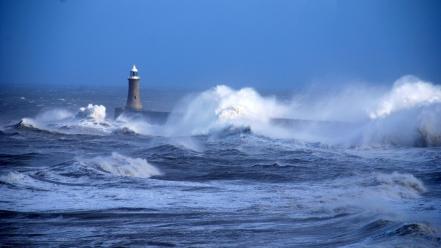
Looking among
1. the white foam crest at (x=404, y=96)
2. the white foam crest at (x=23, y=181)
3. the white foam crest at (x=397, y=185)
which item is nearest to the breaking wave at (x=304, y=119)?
the white foam crest at (x=404, y=96)

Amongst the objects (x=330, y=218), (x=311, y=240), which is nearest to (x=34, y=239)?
(x=311, y=240)

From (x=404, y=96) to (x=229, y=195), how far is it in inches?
591

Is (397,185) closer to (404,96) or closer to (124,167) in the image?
(124,167)

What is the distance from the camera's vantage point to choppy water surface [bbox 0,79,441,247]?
7.62 meters

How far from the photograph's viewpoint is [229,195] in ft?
35.4

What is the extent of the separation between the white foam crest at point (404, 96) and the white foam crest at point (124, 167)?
1135cm

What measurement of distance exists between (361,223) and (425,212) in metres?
1.33

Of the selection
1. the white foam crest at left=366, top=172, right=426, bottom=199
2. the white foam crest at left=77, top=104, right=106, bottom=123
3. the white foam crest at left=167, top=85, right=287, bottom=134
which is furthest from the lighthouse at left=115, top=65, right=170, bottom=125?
the white foam crest at left=366, top=172, right=426, bottom=199

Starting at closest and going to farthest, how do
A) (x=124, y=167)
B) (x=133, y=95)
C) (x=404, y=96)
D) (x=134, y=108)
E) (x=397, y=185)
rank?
1. (x=397, y=185)
2. (x=124, y=167)
3. (x=404, y=96)
4. (x=134, y=108)
5. (x=133, y=95)

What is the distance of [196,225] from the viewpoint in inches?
327

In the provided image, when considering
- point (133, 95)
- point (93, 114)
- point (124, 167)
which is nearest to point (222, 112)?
point (133, 95)

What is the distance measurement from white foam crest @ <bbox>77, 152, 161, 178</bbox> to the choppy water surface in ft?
0.09

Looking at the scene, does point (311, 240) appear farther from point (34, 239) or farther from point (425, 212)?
point (34, 239)

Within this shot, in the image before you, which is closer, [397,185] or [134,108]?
[397,185]
